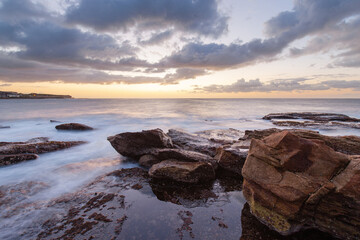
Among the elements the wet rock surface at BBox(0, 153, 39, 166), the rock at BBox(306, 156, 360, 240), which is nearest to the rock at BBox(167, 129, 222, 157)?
the rock at BBox(306, 156, 360, 240)

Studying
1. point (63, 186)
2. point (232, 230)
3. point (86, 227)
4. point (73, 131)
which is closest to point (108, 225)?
point (86, 227)

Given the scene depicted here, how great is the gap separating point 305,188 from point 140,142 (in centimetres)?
730

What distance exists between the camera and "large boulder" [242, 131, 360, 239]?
3.79 m

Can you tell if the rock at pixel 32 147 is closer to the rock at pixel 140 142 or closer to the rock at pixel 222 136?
the rock at pixel 140 142

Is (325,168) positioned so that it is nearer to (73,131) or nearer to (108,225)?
(108,225)

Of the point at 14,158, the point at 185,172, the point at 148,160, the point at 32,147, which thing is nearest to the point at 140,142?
the point at 148,160

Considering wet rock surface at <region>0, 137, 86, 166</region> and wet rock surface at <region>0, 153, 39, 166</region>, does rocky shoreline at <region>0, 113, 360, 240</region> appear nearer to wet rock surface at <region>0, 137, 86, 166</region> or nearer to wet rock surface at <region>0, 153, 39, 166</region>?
wet rock surface at <region>0, 153, 39, 166</region>

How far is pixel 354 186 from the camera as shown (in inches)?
145

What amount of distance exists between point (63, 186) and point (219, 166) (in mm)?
6235

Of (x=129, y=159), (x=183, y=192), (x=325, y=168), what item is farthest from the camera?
(x=129, y=159)

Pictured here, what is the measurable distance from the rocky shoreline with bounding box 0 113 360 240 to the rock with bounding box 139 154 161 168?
1.40m

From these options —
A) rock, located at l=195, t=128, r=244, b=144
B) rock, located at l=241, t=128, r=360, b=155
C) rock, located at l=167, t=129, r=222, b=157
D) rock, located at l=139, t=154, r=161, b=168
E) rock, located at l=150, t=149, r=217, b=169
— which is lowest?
rock, located at l=195, t=128, r=244, b=144

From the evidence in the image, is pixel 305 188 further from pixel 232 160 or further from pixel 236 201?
pixel 232 160

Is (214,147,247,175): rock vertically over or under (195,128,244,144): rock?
over
